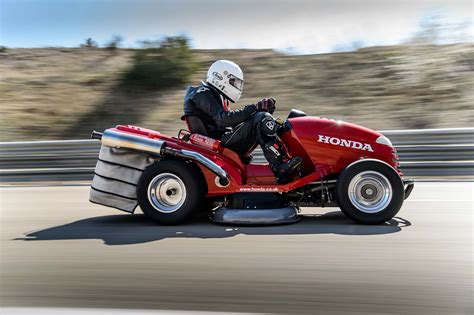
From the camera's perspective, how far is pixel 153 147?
6.18m

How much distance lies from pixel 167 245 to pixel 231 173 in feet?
3.72

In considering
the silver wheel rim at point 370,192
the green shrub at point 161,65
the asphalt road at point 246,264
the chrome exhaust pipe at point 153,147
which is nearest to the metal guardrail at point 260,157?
the asphalt road at point 246,264

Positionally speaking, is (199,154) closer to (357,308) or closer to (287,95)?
(357,308)

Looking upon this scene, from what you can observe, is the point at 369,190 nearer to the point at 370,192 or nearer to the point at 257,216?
the point at 370,192

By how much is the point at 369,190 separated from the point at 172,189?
1.95 metres

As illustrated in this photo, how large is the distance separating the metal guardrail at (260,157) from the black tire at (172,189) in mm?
3631

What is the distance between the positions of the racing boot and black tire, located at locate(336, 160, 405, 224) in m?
0.47

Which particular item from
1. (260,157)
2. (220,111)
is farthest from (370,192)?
(260,157)

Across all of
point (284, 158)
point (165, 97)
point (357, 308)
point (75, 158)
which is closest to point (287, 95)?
point (165, 97)

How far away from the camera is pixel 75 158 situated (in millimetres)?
10352

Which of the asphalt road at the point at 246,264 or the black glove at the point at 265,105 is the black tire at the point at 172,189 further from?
the black glove at the point at 265,105

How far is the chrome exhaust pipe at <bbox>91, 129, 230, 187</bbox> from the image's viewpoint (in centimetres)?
610

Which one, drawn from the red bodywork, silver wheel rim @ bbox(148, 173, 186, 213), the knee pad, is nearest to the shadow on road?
silver wheel rim @ bbox(148, 173, 186, 213)

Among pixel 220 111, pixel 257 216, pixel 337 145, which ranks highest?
pixel 220 111
